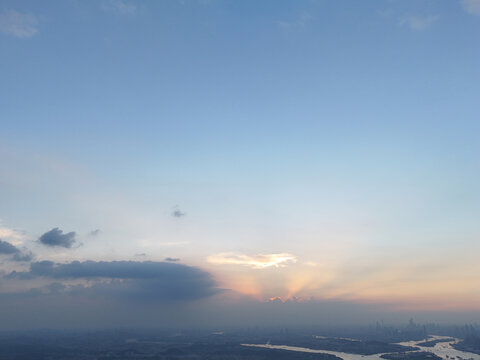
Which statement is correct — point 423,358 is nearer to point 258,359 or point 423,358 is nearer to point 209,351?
point 258,359

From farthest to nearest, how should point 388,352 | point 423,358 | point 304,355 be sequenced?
point 388,352 → point 304,355 → point 423,358

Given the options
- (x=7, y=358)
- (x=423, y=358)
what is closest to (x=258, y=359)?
(x=423, y=358)

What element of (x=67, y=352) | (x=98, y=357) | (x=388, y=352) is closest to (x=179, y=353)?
(x=98, y=357)

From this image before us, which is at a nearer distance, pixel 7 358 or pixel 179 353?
pixel 7 358

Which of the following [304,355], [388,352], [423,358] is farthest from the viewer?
[388,352]

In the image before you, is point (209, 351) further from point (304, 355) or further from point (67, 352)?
point (67, 352)

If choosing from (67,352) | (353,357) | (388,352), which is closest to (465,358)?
(388,352)

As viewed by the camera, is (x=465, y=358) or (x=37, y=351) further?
(x=37, y=351)

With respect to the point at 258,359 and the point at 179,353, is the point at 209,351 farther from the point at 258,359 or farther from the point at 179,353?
the point at 258,359
